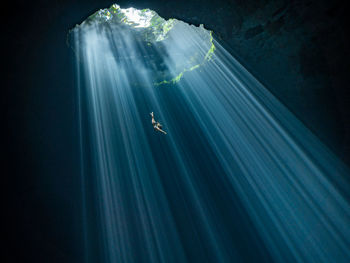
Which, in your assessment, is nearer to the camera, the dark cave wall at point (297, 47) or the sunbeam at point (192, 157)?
the dark cave wall at point (297, 47)

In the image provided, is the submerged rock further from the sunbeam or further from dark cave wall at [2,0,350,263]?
dark cave wall at [2,0,350,263]

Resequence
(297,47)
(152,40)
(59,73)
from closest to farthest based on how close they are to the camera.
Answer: (297,47)
(59,73)
(152,40)

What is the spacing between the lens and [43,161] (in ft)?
16.9

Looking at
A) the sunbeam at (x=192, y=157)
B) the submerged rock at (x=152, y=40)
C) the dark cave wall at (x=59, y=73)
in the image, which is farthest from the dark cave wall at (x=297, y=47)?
the submerged rock at (x=152, y=40)

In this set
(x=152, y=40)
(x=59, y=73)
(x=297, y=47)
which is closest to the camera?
(x=297, y=47)

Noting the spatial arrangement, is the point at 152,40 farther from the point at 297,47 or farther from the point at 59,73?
the point at 297,47

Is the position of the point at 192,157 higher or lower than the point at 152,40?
lower

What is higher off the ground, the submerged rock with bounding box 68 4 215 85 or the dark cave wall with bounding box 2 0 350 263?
the submerged rock with bounding box 68 4 215 85

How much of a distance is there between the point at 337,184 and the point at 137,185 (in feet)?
36.0

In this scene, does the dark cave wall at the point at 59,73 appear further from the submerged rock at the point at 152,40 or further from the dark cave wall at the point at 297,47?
the submerged rock at the point at 152,40

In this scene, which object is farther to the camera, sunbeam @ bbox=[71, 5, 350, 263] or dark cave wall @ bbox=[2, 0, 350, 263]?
sunbeam @ bbox=[71, 5, 350, 263]

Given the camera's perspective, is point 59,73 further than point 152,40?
No

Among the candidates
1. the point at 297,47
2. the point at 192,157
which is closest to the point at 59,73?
the point at 297,47

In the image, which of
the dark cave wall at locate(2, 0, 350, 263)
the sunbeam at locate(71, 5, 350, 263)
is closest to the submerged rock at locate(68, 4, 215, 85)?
the sunbeam at locate(71, 5, 350, 263)
